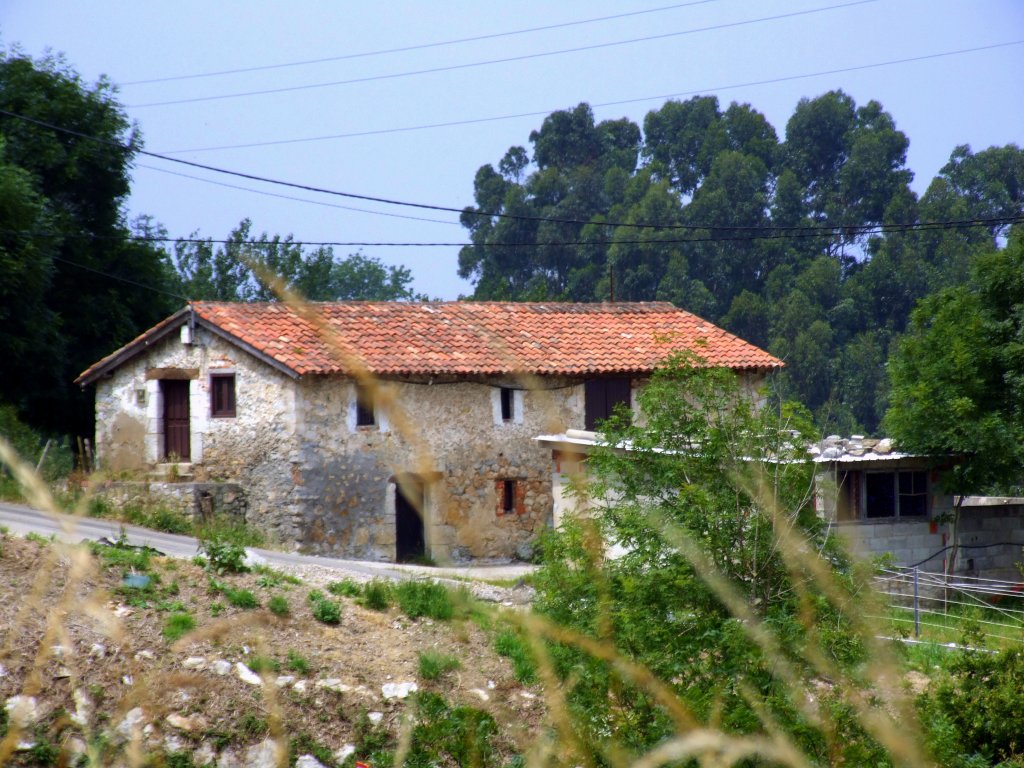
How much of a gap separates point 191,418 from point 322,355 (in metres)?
2.85

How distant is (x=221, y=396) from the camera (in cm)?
1886

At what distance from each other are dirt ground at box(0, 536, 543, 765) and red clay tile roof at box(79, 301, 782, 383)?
24.6ft

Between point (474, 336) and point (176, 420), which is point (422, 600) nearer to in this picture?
point (474, 336)

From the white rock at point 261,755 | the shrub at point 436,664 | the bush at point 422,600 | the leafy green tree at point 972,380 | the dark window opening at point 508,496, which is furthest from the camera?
the dark window opening at point 508,496

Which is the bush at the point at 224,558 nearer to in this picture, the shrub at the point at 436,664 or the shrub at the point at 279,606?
the shrub at the point at 279,606

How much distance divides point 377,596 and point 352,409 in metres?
7.54

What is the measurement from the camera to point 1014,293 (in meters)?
16.6

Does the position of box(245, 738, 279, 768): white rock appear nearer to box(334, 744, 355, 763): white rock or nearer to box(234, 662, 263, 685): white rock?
box(334, 744, 355, 763): white rock

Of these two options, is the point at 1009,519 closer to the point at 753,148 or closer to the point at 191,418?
the point at 191,418

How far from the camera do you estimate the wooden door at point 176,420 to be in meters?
19.5

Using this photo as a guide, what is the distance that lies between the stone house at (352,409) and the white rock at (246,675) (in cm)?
831

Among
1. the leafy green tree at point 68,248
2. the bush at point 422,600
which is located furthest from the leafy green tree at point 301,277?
the bush at point 422,600

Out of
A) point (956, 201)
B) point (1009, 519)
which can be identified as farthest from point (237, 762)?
point (956, 201)

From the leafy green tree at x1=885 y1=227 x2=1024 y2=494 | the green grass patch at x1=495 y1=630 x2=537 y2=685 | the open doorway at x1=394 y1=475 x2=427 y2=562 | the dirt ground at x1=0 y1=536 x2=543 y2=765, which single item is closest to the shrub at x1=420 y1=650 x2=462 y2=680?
the dirt ground at x1=0 y1=536 x2=543 y2=765
